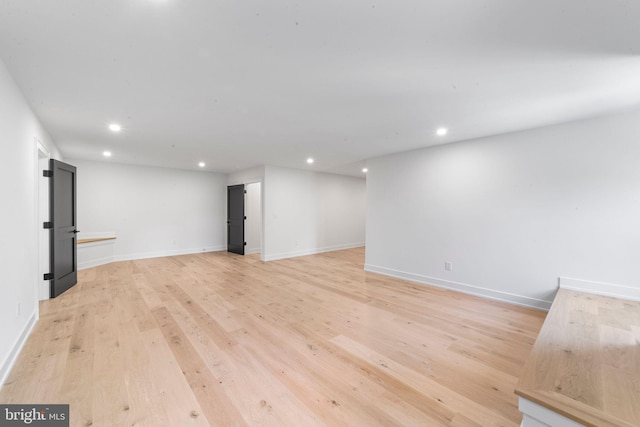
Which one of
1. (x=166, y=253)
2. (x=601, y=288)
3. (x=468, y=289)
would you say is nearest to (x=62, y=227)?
(x=166, y=253)

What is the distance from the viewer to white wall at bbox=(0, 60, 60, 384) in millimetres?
1955

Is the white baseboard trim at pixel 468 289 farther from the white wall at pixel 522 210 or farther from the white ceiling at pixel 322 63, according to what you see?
the white ceiling at pixel 322 63

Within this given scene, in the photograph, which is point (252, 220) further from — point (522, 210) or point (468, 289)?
point (522, 210)

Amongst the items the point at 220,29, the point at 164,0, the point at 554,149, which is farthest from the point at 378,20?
the point at 554,149

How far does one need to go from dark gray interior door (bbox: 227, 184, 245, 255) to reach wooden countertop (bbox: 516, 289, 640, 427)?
636 centimetres

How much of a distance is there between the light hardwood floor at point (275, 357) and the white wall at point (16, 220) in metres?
0.24

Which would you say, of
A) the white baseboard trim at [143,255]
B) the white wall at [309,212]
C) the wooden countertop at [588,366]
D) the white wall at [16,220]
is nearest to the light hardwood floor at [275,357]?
the white wall at [16,220]

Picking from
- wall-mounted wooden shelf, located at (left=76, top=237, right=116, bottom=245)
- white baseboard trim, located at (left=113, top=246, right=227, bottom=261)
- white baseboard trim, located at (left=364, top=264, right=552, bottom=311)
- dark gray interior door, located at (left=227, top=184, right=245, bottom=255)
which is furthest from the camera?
dark gray interior door, located at (left=227, top=184, right=245, bottom=255)

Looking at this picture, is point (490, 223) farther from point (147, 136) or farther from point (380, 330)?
point (147, 136)

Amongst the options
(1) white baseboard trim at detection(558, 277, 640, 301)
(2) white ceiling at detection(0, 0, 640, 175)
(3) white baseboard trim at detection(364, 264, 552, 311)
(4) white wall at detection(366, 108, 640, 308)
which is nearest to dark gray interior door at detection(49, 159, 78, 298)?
(2) white ceiling at detection(0, 0, 640, 175)

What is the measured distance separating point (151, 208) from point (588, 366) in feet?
25.7

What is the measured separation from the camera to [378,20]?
1.48m

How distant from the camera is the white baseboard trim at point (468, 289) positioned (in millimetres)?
3322

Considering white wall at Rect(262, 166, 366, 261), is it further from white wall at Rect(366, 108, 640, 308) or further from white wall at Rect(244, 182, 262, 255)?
white wall at Rect(366, 108, 640, 308)
